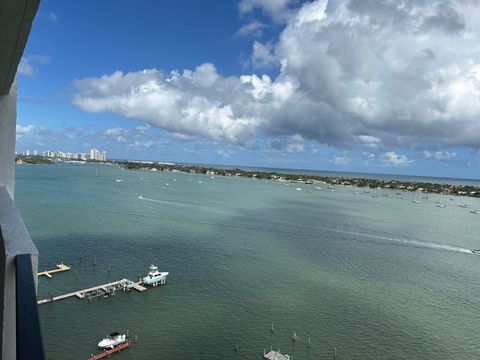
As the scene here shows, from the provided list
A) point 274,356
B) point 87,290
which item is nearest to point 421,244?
point 274,356

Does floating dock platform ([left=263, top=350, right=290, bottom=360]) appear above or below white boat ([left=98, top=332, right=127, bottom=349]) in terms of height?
below

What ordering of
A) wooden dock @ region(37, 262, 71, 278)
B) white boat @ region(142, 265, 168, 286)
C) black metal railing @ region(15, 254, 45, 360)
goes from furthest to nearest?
wooden dock @ region(37, 262, 71, 278), white boat @ region(142, 265, 168, 286), black metal railing @ region(15, 254, 45, 360)

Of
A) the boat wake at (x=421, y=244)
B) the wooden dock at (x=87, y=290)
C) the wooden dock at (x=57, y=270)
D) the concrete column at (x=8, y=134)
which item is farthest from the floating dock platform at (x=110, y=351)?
the boat wake at (x=421, y=244)

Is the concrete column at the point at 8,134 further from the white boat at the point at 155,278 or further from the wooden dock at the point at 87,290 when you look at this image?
the white boat at the point at 155,278

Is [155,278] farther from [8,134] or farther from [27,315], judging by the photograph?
[27,315]

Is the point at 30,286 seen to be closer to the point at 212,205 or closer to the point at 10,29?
the point at 10,29

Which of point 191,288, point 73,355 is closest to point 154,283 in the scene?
point 191,288

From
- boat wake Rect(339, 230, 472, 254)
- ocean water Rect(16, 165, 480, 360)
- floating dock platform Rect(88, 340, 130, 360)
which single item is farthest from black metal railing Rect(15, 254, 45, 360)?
boat wake Rect(339, 230, 472, 254)

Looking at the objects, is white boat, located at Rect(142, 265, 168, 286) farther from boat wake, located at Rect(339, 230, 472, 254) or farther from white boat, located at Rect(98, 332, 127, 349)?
boat wake, located at Rect(339, 230, 472, 254)
